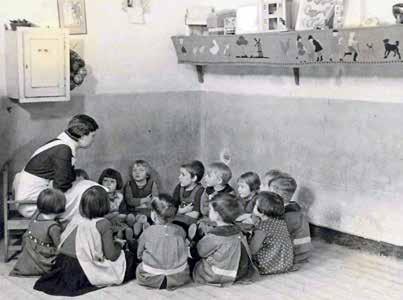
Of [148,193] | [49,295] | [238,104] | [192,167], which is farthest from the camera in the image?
[238,104]

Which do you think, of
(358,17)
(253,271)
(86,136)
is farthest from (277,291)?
(358,17)

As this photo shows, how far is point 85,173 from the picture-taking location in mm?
5156

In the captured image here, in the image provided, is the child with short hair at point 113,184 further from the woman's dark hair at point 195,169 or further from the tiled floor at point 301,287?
the tiled floor at point 301,287

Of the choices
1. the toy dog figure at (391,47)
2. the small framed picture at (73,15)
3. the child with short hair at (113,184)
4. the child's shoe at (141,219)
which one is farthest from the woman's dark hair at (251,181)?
the small framed picture at (73,15)

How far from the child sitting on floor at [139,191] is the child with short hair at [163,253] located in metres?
1.16

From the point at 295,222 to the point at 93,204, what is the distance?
4.80 ft

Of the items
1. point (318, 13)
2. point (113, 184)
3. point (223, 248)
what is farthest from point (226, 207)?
point (318, 13)

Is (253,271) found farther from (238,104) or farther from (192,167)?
(238,104)

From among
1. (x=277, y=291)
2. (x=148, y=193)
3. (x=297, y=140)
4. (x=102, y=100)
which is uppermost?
(x=102, y=100)

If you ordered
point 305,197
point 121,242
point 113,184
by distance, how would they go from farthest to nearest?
point 305,197 < point 113,184 < point 121,242

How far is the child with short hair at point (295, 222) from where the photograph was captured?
4691mm

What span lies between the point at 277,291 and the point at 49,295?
4.51 feet

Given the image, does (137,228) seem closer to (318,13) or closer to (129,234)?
(129,234)

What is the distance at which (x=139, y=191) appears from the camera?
18.1ft
